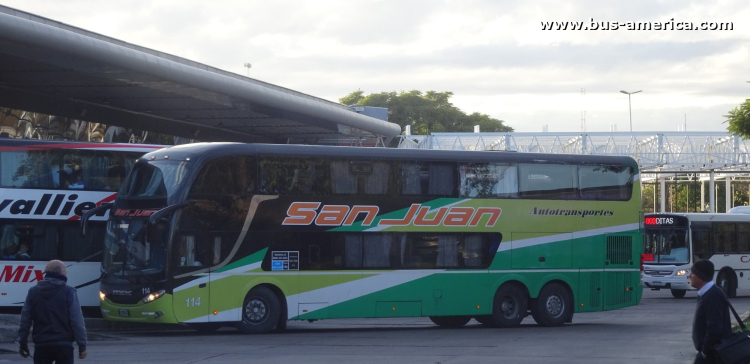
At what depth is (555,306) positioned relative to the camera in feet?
66.9

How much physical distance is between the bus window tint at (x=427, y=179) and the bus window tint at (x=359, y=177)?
415 mm

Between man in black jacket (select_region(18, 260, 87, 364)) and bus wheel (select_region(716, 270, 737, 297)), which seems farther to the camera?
bus wheel (select_region(716, 270, 737, 297))

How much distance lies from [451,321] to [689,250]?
1247cm

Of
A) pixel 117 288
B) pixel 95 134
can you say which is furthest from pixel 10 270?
pixel 95 134

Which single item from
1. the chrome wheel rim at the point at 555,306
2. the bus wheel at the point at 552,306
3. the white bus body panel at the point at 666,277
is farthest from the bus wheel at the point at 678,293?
the chrome wheel rim at the point at 555,306

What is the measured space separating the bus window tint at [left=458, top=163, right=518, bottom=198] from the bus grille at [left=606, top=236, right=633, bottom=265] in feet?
8.97

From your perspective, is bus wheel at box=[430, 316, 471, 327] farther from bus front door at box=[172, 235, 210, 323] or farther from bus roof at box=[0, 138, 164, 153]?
bus roof at box=[0, 138, 164, 153]

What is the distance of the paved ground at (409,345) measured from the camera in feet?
45.5

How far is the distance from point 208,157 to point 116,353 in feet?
13.5

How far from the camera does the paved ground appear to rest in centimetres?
1386

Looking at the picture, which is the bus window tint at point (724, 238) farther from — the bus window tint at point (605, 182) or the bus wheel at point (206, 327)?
the bus wheel at point (206, 327)

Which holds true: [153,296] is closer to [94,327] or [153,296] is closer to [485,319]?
[94,327]

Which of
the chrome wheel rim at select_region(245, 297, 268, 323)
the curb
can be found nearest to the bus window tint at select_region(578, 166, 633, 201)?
the chrome wheel rim at select_region(245, 297, 268, 323)

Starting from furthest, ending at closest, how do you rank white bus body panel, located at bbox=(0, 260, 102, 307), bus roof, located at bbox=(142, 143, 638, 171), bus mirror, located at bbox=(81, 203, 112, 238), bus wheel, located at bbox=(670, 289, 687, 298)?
bus wheel, located at bbox=(670, 289, 687, 298), white bus body panel, located at bbox=(0, 260, 102, 307), bus mirror, located at bbox=(81, 203, 112, 238), bus roof, located at bbox=(142, 143, 638, 171)
